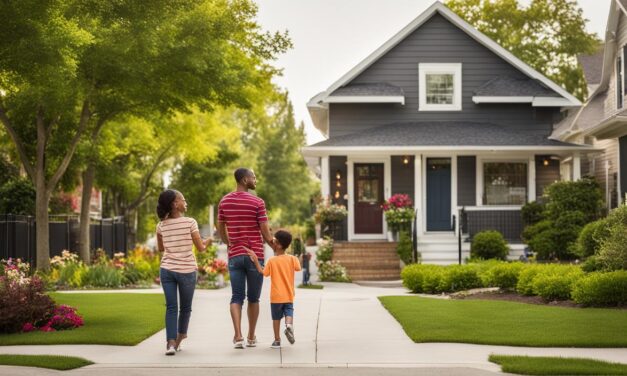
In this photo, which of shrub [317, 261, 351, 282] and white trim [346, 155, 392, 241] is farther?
white trim [346, 155, 392, 241]

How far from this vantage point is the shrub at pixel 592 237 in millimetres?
17891

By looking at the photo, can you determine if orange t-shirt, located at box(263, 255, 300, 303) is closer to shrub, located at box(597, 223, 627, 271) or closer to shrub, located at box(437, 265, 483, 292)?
shrub, located at box(597, 223, 627, 271)

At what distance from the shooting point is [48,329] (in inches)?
484

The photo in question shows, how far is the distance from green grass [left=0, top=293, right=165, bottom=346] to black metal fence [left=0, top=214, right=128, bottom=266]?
490 cm

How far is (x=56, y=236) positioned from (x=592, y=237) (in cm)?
1658

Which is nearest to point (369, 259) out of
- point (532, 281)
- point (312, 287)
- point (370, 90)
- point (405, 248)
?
point (405, 248)

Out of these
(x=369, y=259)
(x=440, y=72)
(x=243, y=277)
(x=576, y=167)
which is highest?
(x=440, y=72)

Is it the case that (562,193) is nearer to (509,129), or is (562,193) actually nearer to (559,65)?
(509,129)

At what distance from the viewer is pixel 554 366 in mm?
9031

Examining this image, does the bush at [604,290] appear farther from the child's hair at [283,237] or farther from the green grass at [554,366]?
the child's hair at [283,237]

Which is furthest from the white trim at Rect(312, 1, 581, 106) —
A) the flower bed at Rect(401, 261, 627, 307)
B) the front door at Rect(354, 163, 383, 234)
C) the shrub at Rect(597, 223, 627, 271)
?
the shrub at Rect(597, 223, 627, 271)

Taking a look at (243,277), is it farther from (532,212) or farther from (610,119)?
(532,212)

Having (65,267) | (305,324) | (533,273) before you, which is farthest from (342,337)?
(65,267)

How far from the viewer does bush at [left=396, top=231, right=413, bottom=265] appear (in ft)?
86.0
